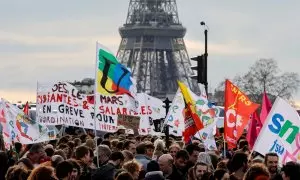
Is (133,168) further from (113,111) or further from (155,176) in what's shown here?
(113,111)

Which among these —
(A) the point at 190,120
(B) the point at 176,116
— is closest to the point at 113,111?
(A) the point at 190,120

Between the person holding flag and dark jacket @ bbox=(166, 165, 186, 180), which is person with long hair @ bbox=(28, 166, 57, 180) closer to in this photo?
dark jacket @ bbox=(166, 165, 186, 180)

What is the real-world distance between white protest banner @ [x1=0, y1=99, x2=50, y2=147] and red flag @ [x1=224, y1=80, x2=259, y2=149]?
11.5 feet

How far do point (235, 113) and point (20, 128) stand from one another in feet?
13.9

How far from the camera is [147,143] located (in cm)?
2011

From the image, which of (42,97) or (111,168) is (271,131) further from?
(42,97)

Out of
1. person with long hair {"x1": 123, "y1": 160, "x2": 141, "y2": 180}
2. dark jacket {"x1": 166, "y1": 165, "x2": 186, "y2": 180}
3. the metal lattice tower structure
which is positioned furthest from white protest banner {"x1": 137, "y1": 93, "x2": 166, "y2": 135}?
the metal lattice tower structure

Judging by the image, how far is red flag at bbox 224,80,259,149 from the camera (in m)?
21.7

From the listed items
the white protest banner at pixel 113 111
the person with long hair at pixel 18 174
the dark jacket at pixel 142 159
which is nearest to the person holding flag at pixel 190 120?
the white protest banner at pixel 113 111

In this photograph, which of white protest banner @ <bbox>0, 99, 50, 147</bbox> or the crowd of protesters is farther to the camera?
white protest banner @ <bbox>0, 99, 50, 147</bbox>

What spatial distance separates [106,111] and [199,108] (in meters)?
2.54

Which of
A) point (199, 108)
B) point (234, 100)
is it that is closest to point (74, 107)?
point (199, 108)

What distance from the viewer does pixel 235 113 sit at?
72.7 feet

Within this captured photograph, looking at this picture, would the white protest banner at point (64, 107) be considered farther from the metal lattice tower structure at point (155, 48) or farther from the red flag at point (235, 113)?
the metal lattice tower structure at point (155, 48)
